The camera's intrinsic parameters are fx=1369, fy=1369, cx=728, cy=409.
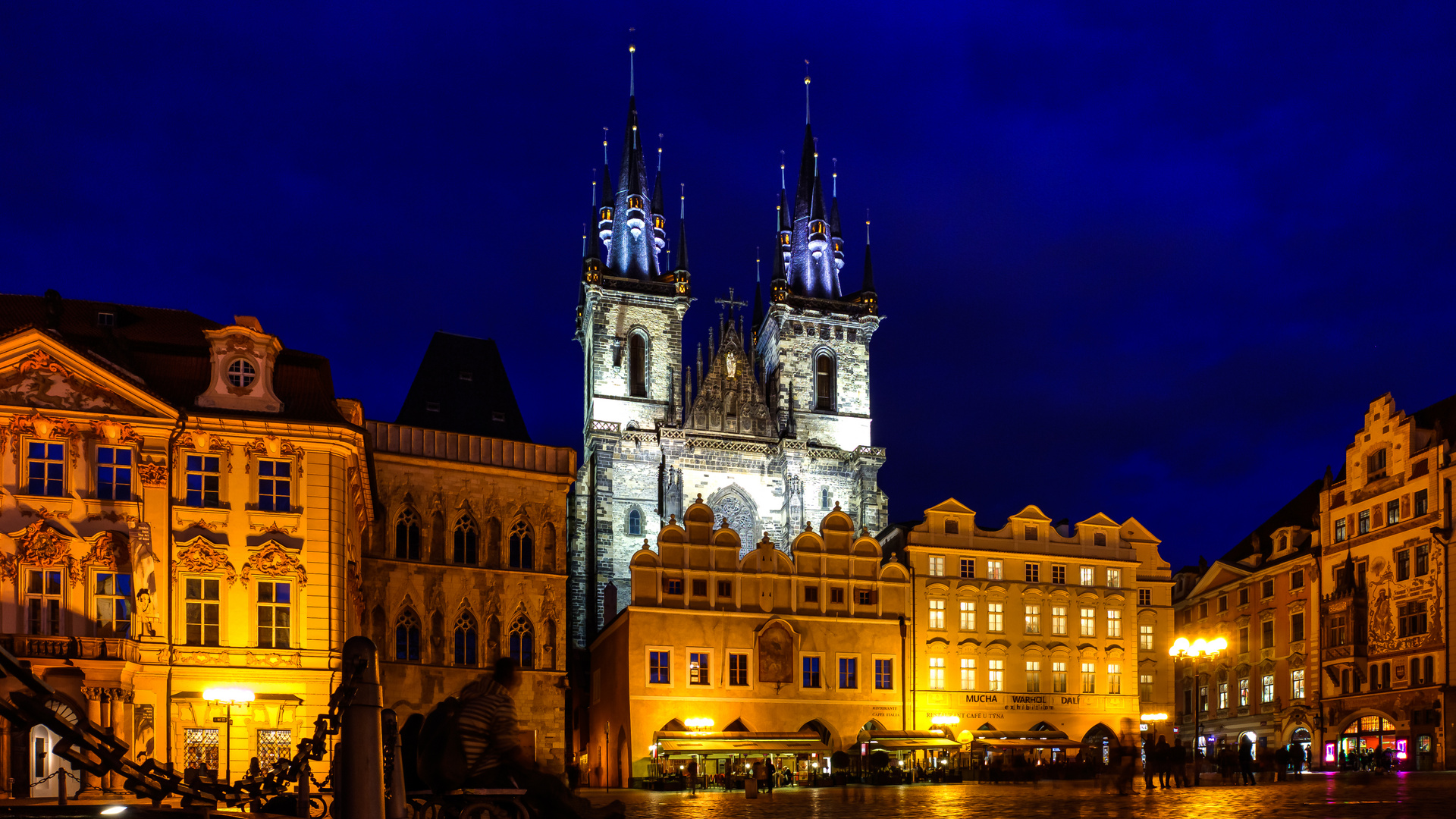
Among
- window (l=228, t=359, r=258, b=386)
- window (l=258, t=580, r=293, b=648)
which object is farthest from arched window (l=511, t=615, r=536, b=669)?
window (l=228, t=359, r=258, b=386)

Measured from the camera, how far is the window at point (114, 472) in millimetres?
31750

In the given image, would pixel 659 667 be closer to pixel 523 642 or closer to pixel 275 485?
pixel 523 642

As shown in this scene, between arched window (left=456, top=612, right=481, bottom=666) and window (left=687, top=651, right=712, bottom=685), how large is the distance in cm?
772

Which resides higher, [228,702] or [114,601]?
[114,601]

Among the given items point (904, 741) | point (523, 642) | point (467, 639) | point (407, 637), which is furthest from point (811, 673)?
point (407, 637)

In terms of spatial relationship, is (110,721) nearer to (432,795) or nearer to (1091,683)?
(432,795)

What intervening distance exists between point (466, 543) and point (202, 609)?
14.3 m

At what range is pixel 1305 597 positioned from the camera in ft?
185

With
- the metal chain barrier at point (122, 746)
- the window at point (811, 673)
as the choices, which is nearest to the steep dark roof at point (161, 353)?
the metal chain barrier at point (122, 746)

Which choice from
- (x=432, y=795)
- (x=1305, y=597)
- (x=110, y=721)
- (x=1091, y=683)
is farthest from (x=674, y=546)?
(x=432, y=795)

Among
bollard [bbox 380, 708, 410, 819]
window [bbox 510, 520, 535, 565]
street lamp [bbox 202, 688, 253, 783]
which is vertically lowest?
street lamp [bbox 202, 688, 253, 783]

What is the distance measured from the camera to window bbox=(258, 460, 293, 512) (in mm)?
33531

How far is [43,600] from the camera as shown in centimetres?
3066

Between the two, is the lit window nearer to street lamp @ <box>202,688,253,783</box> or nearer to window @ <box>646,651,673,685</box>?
street lamp @ <box>202,688,253,783</box>
